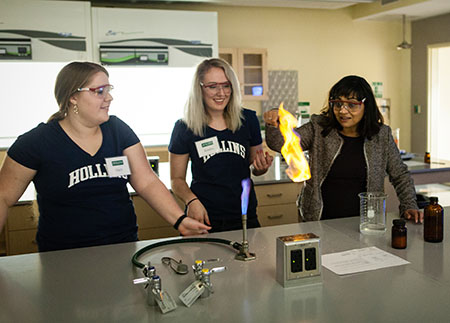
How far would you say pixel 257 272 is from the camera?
1.62m

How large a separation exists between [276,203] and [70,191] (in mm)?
1954

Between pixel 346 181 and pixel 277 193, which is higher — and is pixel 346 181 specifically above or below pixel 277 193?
above

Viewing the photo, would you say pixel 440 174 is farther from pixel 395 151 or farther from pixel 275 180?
pixel 395 151

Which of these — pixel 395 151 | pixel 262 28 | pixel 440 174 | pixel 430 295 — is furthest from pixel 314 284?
pixel 262 28

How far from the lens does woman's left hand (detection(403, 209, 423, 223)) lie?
7.07ft

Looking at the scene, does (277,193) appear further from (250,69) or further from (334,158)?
(250,69)

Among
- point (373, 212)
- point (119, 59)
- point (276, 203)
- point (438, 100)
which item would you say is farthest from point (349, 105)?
point (438, 100)

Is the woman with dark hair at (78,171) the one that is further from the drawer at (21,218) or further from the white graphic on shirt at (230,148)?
the drawer at (21,218)

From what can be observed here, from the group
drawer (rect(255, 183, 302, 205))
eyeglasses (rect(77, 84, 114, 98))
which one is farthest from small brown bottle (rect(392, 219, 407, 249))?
drawer (rect(255, 183, 302, 205))

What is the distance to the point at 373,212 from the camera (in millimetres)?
2068

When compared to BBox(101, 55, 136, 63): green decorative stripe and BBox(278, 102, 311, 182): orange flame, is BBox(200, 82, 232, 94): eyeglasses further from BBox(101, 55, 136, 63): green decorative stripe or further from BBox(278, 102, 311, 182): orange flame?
BBox(101, 55, 136, 63): green decorative stripe

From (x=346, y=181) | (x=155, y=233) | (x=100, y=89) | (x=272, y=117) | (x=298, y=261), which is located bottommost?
(x=155, y=233)

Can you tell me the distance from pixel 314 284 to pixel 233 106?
3.94 ft

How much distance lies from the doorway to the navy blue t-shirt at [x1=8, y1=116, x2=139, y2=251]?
260 inches
